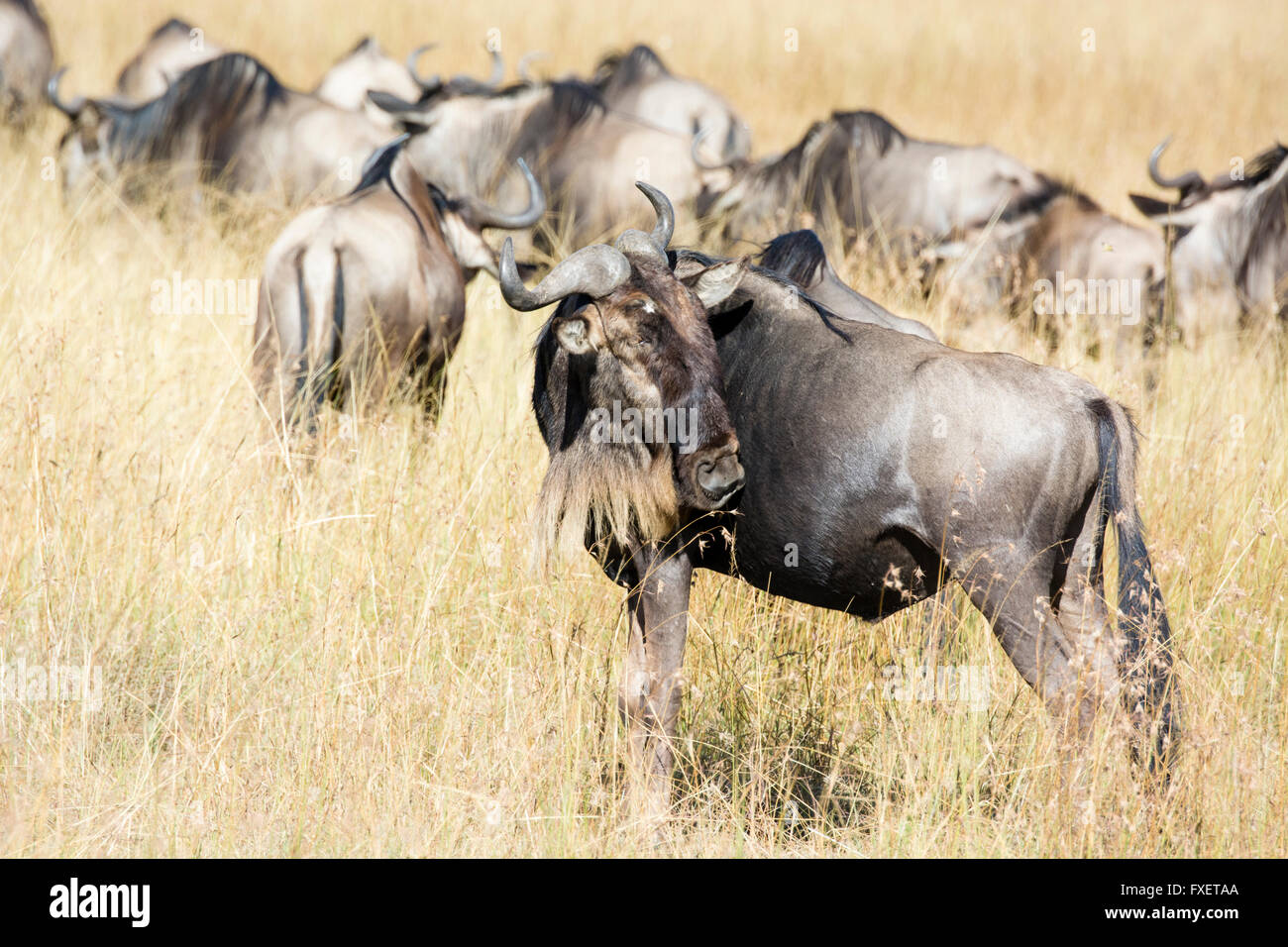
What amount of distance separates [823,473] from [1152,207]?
6.18 m

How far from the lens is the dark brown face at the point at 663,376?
3273 millimetres

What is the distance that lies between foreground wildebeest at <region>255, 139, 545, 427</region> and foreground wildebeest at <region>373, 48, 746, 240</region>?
384 cm

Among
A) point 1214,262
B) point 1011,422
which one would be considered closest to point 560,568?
point 1011,422

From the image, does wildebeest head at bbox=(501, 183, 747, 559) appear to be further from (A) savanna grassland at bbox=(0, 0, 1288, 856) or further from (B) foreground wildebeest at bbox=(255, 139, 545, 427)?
(B) foreground wildebeest at bbox=(255, 139, 545, 427)

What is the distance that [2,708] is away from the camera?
3.65 m

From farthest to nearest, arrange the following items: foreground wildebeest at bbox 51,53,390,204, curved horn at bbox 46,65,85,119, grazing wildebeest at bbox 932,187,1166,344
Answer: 1. curved horn at bbox 46,65,85,119
2. foreground wildebeest at bbox 51,53,390,204
3. grazing wildebeest at bbox 932,187,1166,344

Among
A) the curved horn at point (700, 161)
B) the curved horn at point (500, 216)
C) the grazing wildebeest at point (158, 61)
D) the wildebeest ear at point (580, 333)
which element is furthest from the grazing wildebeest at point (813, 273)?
the grazing wildebeest at point (158, 61)

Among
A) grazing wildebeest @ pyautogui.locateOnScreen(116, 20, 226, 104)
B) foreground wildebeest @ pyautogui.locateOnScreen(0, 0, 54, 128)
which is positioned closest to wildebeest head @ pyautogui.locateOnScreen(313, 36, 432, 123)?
grazing wildebeest @ pyautogui.locateOnScreen(116, 20, 226, 104)

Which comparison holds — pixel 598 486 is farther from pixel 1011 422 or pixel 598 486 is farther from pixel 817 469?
pixel 1011 422

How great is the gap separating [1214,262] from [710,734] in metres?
5.78

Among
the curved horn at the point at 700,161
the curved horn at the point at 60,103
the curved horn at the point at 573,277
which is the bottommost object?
the curved horn at the point at 573,277

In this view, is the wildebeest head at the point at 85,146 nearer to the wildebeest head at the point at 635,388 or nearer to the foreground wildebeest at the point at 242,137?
the foreground wildebeest at the point at 242,137

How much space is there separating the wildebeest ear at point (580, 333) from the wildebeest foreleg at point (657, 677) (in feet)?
1.93

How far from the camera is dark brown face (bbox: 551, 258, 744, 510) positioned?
327 centimetres
